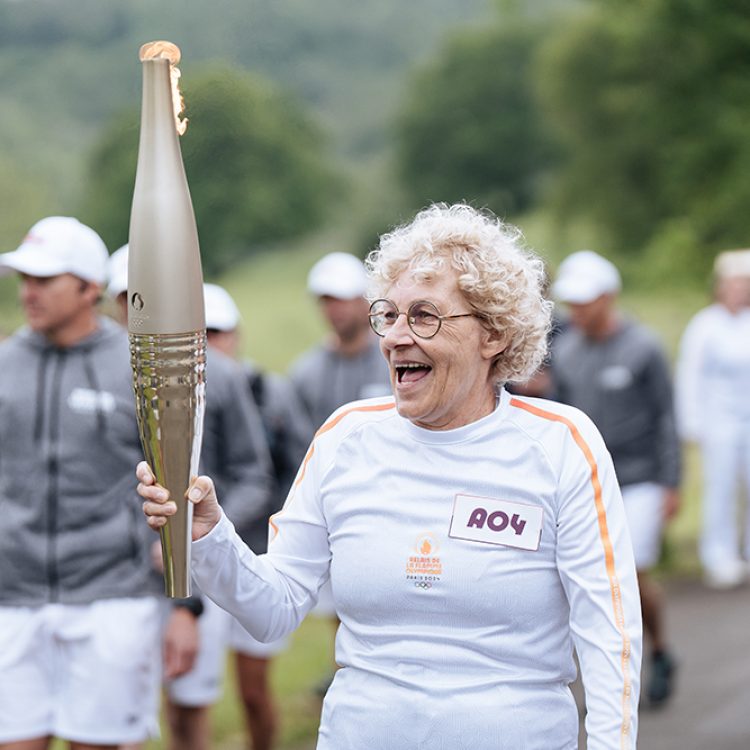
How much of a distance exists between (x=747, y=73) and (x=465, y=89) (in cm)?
372

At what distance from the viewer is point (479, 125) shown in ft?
65.7

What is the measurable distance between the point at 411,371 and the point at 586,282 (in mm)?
4311

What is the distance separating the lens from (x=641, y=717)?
23.6ft

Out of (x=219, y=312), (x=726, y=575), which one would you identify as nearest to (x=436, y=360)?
(x=219, y=312)

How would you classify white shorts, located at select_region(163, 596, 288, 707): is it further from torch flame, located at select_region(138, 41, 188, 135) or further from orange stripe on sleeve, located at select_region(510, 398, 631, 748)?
torch flame, located at select_region(138, 41, 188, 135)

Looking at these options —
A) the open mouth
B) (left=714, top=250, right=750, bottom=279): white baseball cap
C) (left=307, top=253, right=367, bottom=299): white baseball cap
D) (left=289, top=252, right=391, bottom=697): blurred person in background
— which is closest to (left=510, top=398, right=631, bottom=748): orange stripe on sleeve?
the open mouth

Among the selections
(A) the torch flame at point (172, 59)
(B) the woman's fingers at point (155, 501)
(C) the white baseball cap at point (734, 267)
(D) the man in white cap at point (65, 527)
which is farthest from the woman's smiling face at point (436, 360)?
(C) the white baseball cap at point (734, 267)

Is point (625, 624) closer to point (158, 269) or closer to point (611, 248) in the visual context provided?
point (158, 269)

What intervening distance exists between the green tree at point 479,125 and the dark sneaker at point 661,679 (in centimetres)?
1159

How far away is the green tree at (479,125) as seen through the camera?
63.1ft

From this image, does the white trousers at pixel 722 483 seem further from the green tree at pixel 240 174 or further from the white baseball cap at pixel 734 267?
the green tree at pixel 240 174

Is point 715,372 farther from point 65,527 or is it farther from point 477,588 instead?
point 477,588

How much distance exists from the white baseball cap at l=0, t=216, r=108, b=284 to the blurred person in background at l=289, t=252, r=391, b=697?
2236 millimetres

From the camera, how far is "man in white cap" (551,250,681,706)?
7.36 m
